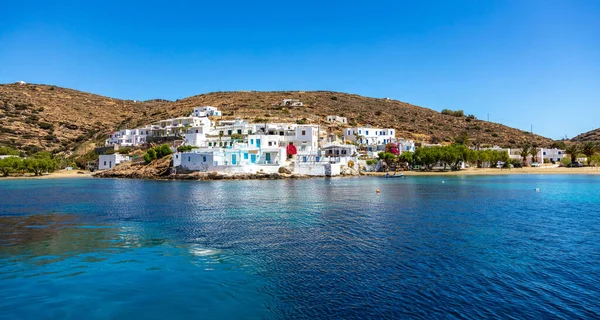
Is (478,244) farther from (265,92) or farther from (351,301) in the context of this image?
(265,92)

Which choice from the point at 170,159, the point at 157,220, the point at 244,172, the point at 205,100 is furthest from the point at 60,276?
the point at 205,100

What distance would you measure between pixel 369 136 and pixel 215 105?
175ft

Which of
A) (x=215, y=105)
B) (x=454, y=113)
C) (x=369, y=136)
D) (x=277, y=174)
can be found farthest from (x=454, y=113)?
(x=277, y=174)

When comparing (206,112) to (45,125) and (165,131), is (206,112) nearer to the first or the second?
(165,131)

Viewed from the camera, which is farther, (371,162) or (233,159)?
(371,162)

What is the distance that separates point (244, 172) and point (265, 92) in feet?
284

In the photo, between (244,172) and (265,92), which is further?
(265,92)

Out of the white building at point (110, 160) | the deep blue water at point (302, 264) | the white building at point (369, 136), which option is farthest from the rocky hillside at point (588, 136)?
the white building at point (110, 160)

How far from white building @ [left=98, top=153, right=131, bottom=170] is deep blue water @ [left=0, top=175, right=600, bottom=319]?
57.3 m

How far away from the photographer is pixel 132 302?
11.3 meters

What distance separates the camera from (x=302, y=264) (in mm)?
15047

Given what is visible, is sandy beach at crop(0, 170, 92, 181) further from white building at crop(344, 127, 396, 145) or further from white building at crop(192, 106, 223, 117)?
white building at crop(344, 127, 396, 145)

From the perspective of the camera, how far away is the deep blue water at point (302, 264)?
35.9 feet

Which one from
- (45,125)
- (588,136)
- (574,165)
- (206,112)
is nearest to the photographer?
(574,165)
